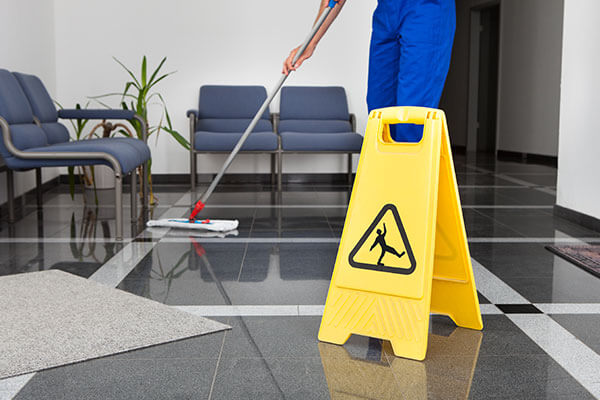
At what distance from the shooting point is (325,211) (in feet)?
13.2

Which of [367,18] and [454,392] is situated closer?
[454,392]

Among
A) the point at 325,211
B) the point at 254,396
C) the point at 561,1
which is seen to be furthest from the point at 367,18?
the point at 254,396

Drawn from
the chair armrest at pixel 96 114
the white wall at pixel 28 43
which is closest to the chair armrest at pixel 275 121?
the chair armrest at pixel 96 114

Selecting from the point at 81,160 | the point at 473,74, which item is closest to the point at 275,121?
the point at 81,160

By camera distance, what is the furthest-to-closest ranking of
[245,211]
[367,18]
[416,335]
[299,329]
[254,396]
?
[367,18] < [245,211] < [299,329] < [416,335] < [254,396]

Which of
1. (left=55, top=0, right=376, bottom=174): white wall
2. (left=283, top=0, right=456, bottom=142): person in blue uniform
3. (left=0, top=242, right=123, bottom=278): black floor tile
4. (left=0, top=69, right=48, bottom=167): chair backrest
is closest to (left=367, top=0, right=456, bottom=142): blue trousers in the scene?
(left=283, top=0, right=456, bottom=142): person in blue uniform

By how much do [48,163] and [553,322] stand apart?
232cm

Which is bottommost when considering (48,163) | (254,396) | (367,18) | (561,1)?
(254,396)

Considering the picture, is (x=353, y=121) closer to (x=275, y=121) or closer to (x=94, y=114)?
(x=275, y=121)

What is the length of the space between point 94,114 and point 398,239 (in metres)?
2.74

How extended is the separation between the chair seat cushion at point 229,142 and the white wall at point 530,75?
3907 millimetres

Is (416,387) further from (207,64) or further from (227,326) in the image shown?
(207,64)

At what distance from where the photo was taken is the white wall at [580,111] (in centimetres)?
340

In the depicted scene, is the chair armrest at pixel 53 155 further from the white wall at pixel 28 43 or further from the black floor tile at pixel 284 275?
the white wall at pixel 28 43
